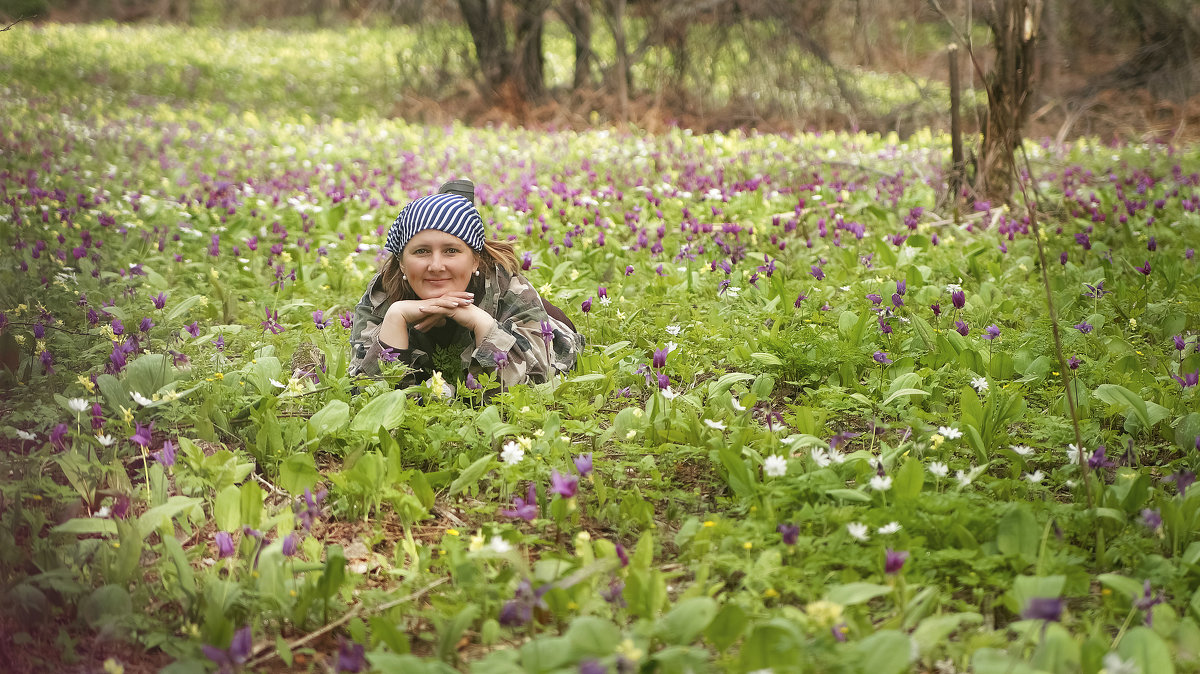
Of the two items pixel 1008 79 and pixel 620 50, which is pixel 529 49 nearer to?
pixel 620 50

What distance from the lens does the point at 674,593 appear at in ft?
7.86

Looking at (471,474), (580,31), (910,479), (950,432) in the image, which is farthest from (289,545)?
(580,31)

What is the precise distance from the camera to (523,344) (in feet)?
12.3

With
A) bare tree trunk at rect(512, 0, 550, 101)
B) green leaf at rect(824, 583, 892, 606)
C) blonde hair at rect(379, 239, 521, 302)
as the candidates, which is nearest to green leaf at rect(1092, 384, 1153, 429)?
green leaf at rect(824, 583, 892, 606)

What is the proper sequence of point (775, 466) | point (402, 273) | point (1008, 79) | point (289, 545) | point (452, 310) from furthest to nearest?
1. point (1008, 79)
2. point (402, 273)
3. point (452, 310)
4. point (775, 466)
5. point (289, 545)

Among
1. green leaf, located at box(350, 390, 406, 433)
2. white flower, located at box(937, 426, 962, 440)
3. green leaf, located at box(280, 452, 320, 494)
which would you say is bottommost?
green leaf, located at box(280, 452, 320, 494)

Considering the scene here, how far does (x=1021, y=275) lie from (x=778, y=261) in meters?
1.37

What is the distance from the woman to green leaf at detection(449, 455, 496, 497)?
689mm

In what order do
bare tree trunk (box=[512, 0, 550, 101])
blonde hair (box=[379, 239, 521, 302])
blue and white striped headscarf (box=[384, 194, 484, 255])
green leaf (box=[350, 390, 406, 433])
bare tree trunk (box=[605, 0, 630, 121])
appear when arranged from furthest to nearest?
bare tree trunk (box=[512, 0, 550, 101])
bare tree trunk (box=[605, 0, 630, 121])
blonde hair (box=[379, 239, 521, 302])
blue and white striped headscarf (box=[384, 194, 484, 255])
green leaf (box=[350, 390, 406, 433])

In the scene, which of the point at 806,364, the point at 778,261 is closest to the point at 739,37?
the point at 778,261

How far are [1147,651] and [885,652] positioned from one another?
0.52 metres

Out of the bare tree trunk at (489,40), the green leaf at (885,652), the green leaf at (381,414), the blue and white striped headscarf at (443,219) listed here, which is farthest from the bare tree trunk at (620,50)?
the green leaf at (885,652)

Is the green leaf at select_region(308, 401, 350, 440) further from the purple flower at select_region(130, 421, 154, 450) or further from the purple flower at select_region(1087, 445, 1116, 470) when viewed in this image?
the purple flower at select_region(1087, 445, 1116, 470)

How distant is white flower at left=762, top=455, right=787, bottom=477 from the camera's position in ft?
9.00
